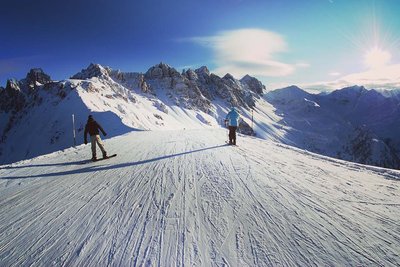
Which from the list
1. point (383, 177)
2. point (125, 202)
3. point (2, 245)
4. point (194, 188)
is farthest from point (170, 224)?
point (383, 177)

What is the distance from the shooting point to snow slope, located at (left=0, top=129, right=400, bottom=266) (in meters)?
3.68

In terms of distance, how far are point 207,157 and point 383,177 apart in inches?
233

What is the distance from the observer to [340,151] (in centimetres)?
18875

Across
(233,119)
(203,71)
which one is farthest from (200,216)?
(203,71)

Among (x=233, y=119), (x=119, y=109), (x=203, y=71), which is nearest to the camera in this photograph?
(x=233, y=119)

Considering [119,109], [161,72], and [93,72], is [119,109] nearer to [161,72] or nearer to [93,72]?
[93,72]

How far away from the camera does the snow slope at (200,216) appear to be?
12.1 ft

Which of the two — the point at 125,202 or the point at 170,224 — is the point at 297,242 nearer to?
the point at 170,224

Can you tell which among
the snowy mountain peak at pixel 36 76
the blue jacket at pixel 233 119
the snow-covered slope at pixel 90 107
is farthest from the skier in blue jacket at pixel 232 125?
the snowy mountain peak at pixel 36 76

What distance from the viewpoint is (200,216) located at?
4828 mm

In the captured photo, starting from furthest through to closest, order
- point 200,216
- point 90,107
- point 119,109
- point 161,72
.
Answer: point 161,72 → point 119,109 → point 90,107 → point 200,216

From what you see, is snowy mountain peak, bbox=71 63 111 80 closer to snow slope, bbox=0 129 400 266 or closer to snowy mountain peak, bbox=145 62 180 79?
snowy mountain peak, bbox=145 62 180 79

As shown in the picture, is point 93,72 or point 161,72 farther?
point 161,72

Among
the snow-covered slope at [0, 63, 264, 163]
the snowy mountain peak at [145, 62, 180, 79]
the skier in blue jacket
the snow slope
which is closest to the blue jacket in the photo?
the skier in blue jacket
